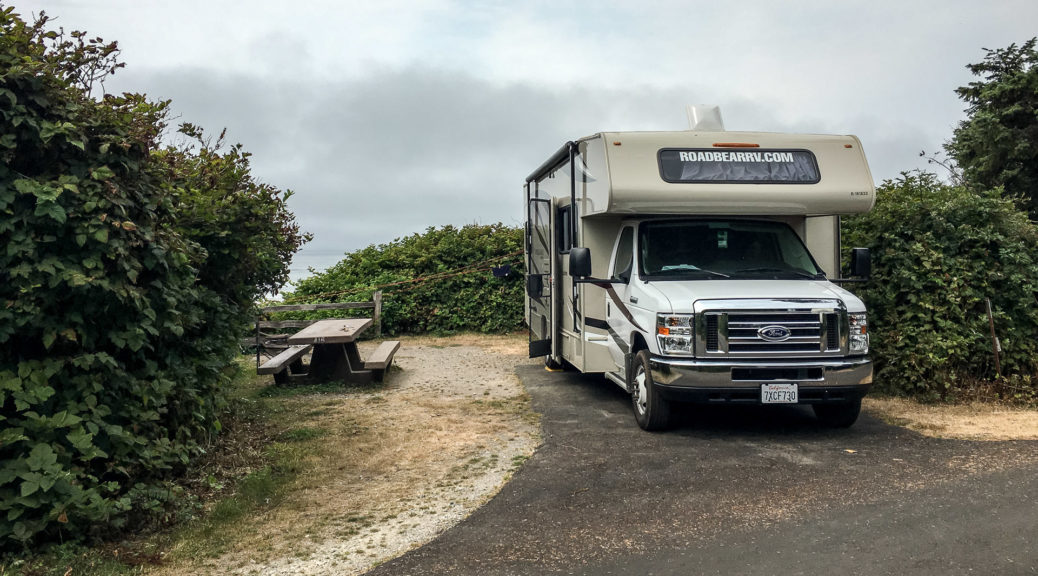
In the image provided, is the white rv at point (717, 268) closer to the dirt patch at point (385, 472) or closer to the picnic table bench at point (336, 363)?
the dirt patch at point (385, 472)

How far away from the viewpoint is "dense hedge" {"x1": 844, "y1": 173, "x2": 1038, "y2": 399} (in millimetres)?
8648

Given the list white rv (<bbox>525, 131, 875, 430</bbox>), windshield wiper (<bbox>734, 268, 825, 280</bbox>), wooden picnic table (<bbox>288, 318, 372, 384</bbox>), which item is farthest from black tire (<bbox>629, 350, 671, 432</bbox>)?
wooden picnic table (<bbox>288, 318, 372, 384</bbox>)

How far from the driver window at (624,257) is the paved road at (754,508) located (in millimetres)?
1636

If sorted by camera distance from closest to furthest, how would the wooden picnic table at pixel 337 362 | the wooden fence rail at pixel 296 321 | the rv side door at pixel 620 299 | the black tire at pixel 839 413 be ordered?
the black tire at pixel 839 413 < the rv side door at pixel 620 299 < the wooden picnic table at pixel 337 362 < the wooden fence rail at pixel 296 321

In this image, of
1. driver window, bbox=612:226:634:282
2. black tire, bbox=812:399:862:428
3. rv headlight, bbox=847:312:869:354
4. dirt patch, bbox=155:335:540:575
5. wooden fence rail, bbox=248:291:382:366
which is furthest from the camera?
wooden fence rail, bbox=248:291:382:366

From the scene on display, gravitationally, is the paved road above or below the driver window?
below

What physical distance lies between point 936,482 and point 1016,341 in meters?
4.06

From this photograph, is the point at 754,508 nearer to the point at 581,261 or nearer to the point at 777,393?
the point at 777,393

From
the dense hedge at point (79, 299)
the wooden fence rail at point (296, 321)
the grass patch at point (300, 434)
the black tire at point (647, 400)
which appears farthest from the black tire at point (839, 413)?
the wooden fence rail at point (296, 321)

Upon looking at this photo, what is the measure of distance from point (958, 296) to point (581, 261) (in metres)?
4.24

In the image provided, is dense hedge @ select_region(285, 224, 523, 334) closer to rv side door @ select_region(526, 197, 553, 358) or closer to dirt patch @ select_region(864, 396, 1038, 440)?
rv side door @ select_region(526, 197, 553, 358)

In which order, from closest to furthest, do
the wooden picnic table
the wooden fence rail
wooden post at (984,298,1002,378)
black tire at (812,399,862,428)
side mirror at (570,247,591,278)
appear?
black tire at (812,399,862,428), side mirror at (570,247,591,278), wooden post at (984,298,1002,378), the wooden picnic table, the wooden fence rail

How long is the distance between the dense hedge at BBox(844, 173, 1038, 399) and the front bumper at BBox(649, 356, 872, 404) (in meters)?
2.14

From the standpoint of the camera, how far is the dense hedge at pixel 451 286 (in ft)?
58.2
